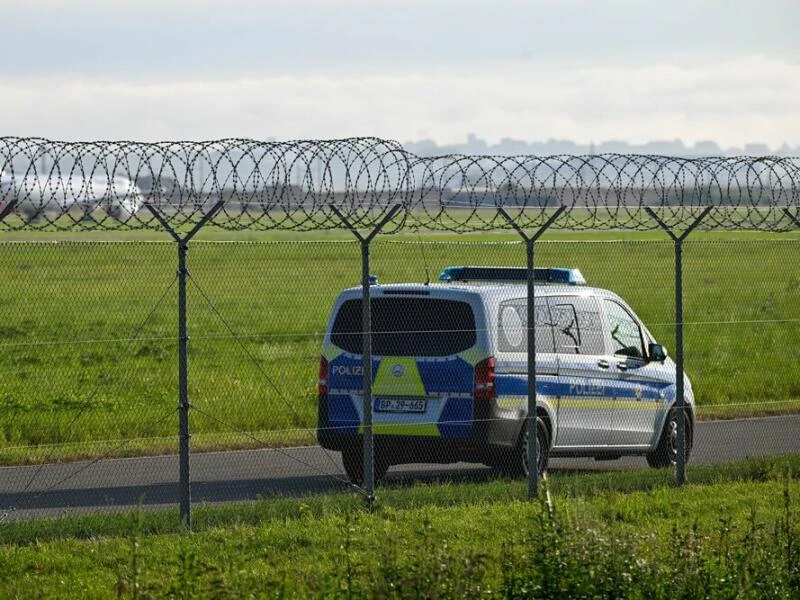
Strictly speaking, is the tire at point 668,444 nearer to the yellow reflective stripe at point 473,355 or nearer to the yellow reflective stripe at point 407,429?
the yellow reflective stripe at point 473,355

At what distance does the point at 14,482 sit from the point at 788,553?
7.89 metres

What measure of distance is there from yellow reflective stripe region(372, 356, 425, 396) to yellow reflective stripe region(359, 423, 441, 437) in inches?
10.2

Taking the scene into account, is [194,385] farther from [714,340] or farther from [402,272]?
[402,272]

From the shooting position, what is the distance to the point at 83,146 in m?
12.0

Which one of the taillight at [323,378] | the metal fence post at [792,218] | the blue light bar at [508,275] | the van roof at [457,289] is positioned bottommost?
the taillight at [323,378]

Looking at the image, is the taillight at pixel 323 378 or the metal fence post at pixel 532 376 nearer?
the metal fence post at pixel 532 376

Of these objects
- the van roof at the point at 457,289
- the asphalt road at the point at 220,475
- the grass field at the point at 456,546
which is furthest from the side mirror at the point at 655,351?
the van roof at the point at 457,289

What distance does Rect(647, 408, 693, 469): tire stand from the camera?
50.9 ft

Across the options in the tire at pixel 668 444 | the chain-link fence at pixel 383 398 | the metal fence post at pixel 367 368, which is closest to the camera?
the metal fence post at pixel 367 368

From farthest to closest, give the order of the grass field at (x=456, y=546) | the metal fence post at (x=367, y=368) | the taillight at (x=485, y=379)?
the taillight at (x=485, y=379), the metal fence post at (x=367, y=368), the grass field at (x=456, y=546)

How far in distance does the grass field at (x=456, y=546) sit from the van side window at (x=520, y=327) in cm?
118

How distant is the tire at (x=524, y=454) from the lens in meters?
13.9

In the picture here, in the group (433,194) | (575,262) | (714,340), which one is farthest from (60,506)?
(575,262)

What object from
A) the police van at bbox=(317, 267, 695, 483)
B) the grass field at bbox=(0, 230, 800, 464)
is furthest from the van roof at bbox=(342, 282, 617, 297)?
the grass field at bbox=(0, 230, 800, 464)
